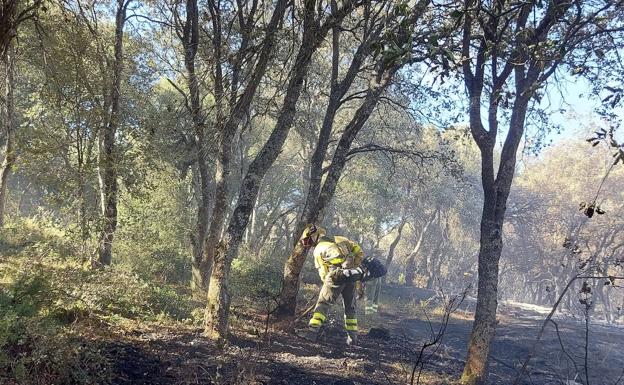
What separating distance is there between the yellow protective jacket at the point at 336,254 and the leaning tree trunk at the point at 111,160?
4260 millimetres

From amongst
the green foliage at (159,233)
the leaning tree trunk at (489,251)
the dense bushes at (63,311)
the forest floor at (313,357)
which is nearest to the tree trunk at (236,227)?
the forest floor at (313,357)

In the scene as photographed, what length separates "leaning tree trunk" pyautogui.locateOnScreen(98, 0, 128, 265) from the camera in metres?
8.86

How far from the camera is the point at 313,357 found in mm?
7766

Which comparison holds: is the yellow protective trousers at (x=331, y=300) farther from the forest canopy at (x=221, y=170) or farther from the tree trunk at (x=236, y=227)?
the tree trunk at (x=236, y=227)

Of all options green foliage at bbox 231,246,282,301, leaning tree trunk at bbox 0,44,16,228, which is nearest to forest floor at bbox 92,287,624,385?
green foliage at bbox 231,246,282,301

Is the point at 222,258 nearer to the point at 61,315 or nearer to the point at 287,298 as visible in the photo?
the point at 61,315

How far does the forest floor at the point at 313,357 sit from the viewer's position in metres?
5.43

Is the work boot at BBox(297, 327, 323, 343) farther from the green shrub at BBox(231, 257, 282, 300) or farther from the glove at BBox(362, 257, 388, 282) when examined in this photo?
the green shrub at BBox(231, 257, 282, 300)

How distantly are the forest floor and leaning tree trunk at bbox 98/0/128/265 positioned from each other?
3189 millimetres

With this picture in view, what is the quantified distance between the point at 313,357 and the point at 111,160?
5.22 meters

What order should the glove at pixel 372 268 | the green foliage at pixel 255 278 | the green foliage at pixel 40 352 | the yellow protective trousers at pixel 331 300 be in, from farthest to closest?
the green foliage at pixel 255 278 < the glove at pixel 372 268 < the yellow protective trousers at pixel 331 300 < the green foliage at pixel 40 352

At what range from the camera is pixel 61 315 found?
671cm

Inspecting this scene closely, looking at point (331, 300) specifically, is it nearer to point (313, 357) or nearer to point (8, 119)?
point (313, 357)

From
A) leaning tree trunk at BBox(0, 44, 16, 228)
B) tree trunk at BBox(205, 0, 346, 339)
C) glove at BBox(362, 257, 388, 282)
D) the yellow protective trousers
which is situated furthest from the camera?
glove at BBox(362, 257, 388, 282)
